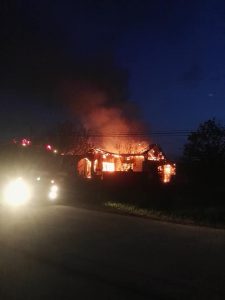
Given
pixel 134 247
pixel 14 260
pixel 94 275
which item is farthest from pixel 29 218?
pixel 94 275

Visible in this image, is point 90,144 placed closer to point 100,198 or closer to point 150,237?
point 100,198

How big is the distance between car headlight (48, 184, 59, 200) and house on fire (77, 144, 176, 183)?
18412 millimetres

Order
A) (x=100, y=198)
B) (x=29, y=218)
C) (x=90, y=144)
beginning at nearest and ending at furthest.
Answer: (x=29, y=218)
(x=100, y=198)
(x=90, y=144)

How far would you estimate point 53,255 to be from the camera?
9.75m

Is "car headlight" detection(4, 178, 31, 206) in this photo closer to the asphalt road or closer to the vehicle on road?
the vehicle on road

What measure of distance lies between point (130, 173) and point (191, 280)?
2924 cm

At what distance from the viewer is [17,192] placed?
21188 millimetres

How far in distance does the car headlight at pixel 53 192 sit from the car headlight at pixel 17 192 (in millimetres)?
1141

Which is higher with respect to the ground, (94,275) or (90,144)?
(90,144)

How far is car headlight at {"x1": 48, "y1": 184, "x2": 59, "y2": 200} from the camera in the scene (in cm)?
2233

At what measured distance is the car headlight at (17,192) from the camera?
21.0 m

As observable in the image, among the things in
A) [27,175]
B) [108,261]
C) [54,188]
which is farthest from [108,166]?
[108,261]

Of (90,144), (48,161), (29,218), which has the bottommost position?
(29,218)

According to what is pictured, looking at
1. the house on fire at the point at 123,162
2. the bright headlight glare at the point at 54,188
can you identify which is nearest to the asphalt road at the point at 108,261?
the bright headlight glare at the point at 54,188
